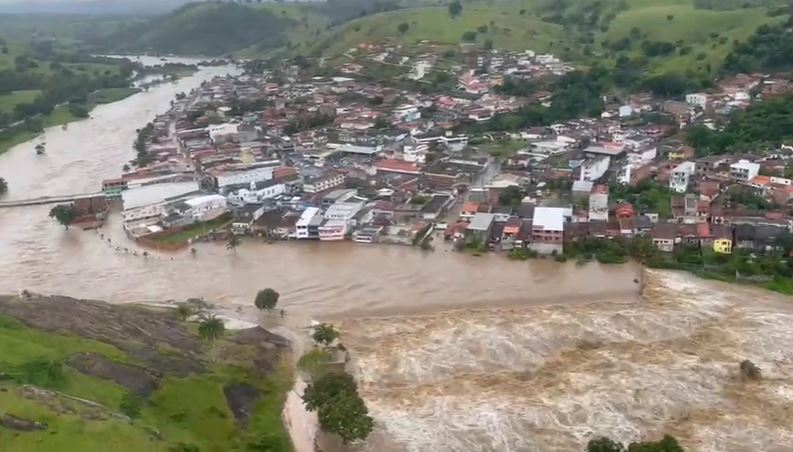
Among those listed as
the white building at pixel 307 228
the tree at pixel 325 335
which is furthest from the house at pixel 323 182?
the tree at pixel 325 335

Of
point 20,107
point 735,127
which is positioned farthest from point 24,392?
point 20,107

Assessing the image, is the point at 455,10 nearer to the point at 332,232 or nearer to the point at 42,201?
the point at 42,201

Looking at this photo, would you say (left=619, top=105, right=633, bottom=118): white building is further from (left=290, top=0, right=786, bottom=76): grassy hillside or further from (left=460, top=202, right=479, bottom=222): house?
(left=460, top=202, right=479, bottom=222): house

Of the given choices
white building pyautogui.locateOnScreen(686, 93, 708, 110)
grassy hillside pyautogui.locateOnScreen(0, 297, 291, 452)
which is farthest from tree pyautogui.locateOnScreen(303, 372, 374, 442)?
white building pyautogui.locateOnScreen(686, 93, 708, 110)

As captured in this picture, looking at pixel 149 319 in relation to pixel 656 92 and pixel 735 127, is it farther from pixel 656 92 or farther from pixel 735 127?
pixel 656 92

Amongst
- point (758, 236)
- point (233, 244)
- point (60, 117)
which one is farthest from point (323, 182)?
point (60, 117)

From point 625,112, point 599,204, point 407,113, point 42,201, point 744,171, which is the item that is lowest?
point 42,201
